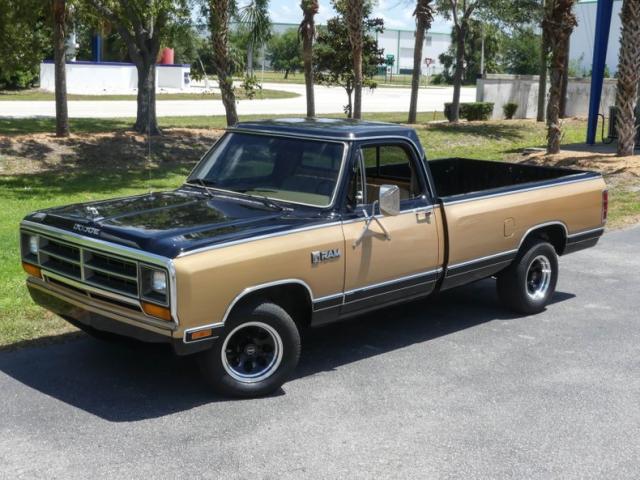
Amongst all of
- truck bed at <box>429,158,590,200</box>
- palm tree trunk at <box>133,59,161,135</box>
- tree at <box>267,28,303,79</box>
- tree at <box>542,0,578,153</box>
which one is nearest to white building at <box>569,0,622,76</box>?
tree at <box>267,28,303,79</box>

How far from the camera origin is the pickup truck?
5.50m

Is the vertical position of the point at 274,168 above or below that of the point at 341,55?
below

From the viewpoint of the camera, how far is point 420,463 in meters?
4.97

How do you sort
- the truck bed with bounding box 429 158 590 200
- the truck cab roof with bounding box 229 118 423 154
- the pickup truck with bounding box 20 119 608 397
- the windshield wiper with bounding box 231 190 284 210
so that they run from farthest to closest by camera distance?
the truck bed with bounding box 429 158 590 200, the truck cab roof with bounding box 229 118 423 154, the windshield wiper with bounding box 231 190 284 210, the pickup truck with bounding box 20 119 608 397

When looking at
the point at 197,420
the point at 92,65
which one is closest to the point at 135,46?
the point at 197,420

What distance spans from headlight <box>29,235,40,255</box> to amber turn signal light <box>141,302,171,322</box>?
128cm

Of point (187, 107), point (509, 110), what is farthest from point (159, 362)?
point (187, 107)

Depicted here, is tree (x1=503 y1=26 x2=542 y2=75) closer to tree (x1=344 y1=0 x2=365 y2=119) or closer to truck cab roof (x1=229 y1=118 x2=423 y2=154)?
tree (x1=344 y1=0 x2=365 y2=119)

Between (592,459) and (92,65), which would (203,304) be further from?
(92,65)

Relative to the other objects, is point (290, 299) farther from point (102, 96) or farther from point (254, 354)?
point (102, 96)

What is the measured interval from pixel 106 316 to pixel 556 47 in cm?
1660

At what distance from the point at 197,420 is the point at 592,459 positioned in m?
2.40

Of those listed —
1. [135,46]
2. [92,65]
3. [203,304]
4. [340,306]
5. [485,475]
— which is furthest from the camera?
[92,65]

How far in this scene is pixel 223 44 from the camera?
18953 mm
